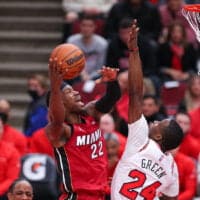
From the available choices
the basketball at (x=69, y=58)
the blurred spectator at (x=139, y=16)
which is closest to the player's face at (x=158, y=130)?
the basketball at (x=69, y=58)

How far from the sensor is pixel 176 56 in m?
12.9

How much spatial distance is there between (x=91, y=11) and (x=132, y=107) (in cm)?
659

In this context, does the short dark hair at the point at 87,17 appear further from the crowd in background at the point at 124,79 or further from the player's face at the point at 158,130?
the player's face at the point at 158,130

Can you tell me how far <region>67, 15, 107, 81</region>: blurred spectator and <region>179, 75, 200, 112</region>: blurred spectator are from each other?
4.79 ft

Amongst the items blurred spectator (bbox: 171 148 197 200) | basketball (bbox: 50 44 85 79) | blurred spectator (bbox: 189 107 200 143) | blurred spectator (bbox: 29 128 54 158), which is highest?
basketball (bbox: 50 44 85 79)

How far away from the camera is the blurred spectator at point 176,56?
12.7 meters

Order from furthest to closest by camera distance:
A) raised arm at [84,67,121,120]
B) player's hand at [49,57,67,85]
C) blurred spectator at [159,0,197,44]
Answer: blurred spectator at [159,0,197,44], raised arm at [84,67,121,120], player's hand at [49,57,67,85]

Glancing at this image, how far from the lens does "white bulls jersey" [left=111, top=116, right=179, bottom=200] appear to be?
7.57 meters

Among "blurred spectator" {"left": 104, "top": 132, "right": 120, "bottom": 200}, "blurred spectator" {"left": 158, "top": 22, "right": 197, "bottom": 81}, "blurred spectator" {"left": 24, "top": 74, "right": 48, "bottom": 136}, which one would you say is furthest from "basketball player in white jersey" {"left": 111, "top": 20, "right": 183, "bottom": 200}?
"blurred spectator" {"left": 158, "top": 22, "right": 197, "bottom": 81}

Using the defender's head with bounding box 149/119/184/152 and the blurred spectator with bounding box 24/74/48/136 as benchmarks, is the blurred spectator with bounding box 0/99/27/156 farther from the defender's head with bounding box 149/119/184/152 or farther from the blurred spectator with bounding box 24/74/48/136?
the defender's head with bounding box 149/119/184/152

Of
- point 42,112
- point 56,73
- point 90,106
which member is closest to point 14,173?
point 42,112

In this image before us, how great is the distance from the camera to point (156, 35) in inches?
532

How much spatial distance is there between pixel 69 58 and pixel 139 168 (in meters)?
1.05

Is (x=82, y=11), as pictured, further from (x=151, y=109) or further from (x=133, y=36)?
(x=133, y=36)
